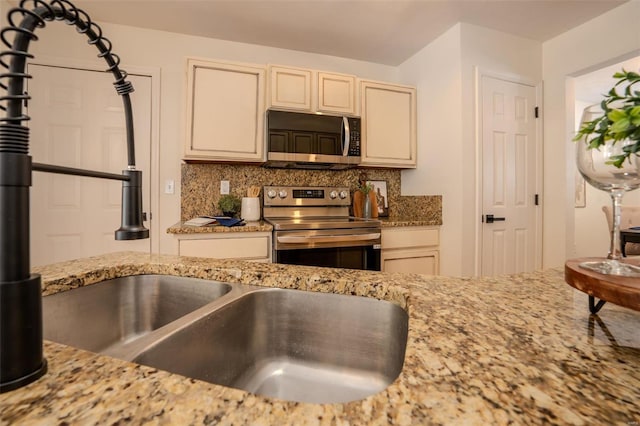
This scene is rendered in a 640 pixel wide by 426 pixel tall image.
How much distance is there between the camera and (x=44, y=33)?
2.28 meters

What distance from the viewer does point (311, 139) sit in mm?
2463

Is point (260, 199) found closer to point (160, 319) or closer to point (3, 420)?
point (160, 319)

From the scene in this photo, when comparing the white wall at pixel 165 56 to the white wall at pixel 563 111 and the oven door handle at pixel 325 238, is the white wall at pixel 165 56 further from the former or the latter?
the white wall at pixel 563 111

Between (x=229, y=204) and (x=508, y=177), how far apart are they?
245 cm

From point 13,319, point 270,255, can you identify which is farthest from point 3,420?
point 270,255

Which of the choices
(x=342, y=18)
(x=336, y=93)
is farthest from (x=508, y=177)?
(x=342, y=18)

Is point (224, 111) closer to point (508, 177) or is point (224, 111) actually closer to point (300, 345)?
point (300, 345)

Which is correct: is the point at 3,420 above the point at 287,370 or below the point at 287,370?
above

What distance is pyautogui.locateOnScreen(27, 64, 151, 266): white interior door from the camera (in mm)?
2297

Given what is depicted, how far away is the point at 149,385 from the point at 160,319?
24.5 inches

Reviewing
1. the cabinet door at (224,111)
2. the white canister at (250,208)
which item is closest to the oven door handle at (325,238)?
the white canister at (250,208)

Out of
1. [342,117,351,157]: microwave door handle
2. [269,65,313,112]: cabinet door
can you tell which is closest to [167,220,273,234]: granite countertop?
[342,117,351,157]: microwave door handle

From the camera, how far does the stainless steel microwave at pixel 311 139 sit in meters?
2.38

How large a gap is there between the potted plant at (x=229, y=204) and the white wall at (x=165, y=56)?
40 centimetres
